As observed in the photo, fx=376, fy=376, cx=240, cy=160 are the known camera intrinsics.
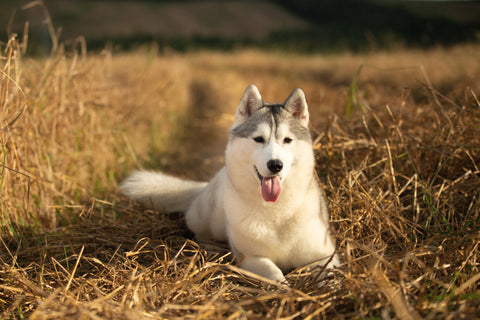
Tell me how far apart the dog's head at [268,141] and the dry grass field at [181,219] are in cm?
56

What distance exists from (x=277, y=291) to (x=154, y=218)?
1612 millimetres

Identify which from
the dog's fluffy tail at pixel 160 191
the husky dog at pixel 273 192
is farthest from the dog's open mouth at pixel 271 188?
the dog's fluffy tail at pixel 160 191

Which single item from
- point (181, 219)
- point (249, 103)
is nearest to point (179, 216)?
point (181, 219)

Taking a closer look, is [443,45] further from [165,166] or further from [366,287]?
[366,287]

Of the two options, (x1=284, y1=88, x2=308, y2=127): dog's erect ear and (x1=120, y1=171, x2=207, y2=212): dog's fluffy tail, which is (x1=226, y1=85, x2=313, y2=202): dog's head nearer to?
(x1=284, y1=88, x2=308, y2=127): dog's erect ear

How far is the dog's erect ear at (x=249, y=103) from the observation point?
2.56 m

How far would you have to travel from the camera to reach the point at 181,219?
358 cm

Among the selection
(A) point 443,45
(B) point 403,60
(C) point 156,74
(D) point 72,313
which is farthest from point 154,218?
(A) point 443,45

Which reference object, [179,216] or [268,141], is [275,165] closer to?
[268,141]

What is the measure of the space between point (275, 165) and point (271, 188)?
17 cm

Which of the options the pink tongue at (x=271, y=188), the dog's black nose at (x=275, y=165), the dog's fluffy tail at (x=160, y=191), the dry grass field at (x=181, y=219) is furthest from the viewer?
the dog's fluffy tail at (x=160, y=191)

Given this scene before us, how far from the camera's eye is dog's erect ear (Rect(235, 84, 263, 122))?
256cm

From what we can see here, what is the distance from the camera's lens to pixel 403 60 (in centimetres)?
1034

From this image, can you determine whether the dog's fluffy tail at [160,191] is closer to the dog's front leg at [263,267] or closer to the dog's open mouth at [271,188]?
the dog's front leg at [263,267]
